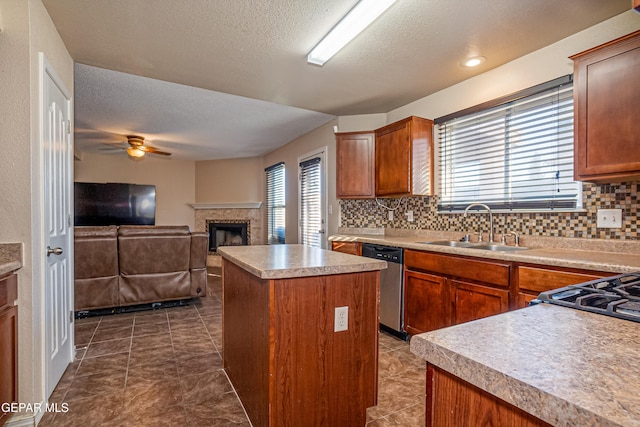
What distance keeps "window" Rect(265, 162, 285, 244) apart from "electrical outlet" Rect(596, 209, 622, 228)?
15.6ft

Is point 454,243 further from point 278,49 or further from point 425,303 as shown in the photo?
point 278,49

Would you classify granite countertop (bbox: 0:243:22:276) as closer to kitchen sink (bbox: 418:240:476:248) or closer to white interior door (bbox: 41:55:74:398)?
white interior door (bbox: 41:55:74:398)

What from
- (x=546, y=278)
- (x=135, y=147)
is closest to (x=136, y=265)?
(x=135, y=147)

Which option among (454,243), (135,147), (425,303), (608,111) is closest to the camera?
(608,111)

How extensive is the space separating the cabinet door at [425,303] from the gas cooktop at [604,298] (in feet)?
4.93

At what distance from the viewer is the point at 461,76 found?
10.1 ft

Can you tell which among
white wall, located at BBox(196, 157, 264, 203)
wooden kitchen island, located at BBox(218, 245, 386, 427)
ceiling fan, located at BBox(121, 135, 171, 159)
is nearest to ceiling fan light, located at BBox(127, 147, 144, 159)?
ceiling fan, located at BBox(121, 135, 171, 159)

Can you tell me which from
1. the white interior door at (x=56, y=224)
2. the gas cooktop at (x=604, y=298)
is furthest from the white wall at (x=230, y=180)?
the gas cooktop at (x=604, y=298)

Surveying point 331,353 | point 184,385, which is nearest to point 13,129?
point 184,385

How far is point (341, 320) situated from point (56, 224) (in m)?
1.97

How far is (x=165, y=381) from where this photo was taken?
230cm

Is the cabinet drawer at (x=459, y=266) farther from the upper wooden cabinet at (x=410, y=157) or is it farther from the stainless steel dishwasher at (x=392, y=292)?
the upper wooden cabinet at (x=410, y=157)

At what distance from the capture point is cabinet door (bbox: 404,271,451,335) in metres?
2.59

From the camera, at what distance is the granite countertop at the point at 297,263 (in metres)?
1.54
